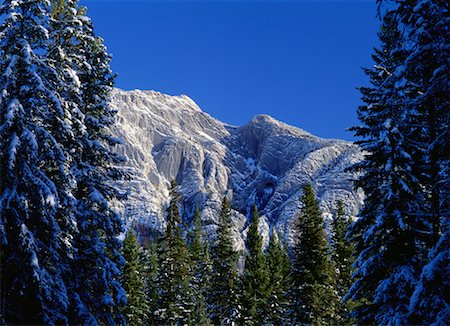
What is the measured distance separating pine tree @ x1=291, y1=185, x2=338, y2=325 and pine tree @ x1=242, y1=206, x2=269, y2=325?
216 inches

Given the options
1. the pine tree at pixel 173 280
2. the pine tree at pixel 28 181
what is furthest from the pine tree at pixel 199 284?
the pine tree at pixel 28 181

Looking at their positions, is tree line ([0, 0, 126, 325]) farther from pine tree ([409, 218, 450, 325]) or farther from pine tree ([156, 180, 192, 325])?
pine tree ([156, 180, 192, 325])

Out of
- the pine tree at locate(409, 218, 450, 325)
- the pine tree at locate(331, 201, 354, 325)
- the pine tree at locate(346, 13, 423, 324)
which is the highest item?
the pine tree at locate(331, 201, 354, 325)

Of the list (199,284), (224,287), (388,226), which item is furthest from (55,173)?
(199,284)

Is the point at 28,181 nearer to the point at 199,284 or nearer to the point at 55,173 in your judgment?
the point at 55,173

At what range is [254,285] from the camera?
125 feet

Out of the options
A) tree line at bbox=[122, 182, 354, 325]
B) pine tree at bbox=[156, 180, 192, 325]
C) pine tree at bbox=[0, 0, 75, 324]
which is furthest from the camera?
pine tree at bbox=[156, 180, 192, 325]

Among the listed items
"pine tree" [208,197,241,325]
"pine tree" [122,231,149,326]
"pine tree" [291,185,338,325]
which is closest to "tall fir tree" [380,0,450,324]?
"pine tree" [291,185,338,325]

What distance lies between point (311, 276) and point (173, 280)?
10.8m

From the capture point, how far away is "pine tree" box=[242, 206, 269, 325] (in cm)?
3678

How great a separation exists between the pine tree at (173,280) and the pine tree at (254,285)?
16.5 feet

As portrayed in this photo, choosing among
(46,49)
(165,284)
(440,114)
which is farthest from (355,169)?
(165,284)

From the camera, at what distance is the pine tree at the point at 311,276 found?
3003 cm

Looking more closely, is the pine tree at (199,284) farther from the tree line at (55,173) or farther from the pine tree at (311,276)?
the tree line at (55,173)
